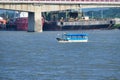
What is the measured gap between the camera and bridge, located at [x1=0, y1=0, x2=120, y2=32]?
151875 mm

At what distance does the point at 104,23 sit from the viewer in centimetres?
18075

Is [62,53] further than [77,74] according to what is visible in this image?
Yes

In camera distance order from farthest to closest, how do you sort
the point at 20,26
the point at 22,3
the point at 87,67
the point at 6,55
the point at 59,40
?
the point at 20,26 → the point at 22,3 → the point at 59,40 → the point at 6,55 → the point at 87,67

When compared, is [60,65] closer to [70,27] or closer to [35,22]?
[35,22]

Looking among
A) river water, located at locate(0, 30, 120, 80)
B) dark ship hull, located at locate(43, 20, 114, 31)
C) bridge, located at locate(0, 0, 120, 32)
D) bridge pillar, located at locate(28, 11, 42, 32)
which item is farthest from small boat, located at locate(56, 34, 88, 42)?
dark ship hull, located at locate(43, 20, 114, 31)

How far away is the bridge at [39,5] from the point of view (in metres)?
152

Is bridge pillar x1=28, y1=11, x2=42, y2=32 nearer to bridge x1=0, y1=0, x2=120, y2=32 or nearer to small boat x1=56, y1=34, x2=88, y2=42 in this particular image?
bridge x1=0, y1=0, x2=120, y2=32

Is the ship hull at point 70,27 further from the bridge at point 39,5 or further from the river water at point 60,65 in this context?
the river water at point 60,65

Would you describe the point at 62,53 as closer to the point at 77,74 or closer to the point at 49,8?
the point at 77,74

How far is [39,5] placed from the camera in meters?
156

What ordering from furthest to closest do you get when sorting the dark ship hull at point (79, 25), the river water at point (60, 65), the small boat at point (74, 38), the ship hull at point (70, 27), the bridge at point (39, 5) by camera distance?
1. the dark ship hull at point (79, 25)
2. the ship hull at point (70, 27)
3. the bridge at point (39, 5)
4. the small boat at point (74, 38)
5. the river water at point (60, 65)

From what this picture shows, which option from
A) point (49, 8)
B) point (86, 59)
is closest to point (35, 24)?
point (49, 8)

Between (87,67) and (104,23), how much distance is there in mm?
119911

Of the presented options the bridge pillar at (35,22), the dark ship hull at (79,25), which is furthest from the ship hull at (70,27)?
the bridge pillar at (35,22)
